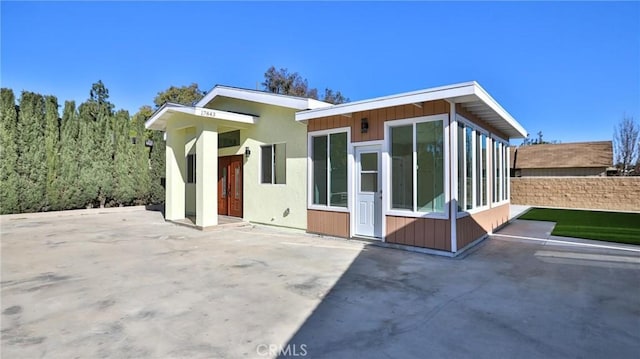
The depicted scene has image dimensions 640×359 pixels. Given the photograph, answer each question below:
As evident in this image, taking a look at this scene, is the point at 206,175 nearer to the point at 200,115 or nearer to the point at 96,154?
the point at 200,115

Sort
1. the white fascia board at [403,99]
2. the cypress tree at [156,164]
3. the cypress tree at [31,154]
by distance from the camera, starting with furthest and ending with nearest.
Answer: the cypress tree at [156,164] → the cypress tree at [31,154] → the white fascia board at [403,99]

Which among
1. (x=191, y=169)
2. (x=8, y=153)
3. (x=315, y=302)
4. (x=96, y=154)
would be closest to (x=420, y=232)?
(x=315, y=302)

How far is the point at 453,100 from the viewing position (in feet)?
20.9

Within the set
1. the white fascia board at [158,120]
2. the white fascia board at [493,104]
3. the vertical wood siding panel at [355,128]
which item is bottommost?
the vertical wood siding panel at [355,128]

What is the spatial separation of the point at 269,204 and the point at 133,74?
14.0 metres

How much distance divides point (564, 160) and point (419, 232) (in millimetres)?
23292

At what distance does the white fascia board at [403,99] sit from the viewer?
19.6 feet

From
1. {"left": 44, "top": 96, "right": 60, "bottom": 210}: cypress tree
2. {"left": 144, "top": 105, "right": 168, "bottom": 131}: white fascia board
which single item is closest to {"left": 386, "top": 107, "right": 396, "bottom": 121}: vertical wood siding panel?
{"left": 144, "top": 105, "right": 168, "bottom": 131}: white fascia board

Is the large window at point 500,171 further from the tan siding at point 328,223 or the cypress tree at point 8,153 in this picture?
the cypress tree at point 8,153

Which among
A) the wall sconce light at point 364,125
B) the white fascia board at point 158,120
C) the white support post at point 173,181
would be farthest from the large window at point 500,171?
the white support post at point 173,181

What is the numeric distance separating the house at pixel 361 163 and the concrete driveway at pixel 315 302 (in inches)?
35.5

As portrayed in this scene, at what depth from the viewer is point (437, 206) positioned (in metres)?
6.68

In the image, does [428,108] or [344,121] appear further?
[344,121]

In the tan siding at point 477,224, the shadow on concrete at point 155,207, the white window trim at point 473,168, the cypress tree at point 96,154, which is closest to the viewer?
the tan siding at point 477,224
